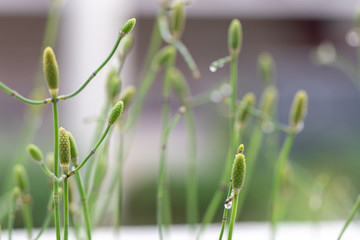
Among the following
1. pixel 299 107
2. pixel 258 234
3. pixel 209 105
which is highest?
pixel 209 105

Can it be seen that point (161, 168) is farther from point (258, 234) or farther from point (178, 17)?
point (258, 234)

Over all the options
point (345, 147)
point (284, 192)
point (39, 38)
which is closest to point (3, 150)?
point (345, 147)

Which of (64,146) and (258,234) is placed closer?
(64,146)

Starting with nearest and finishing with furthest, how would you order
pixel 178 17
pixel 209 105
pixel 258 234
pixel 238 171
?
pixel 238 171 → pixel 178 17 → pixel 258 234 → pixel 209 105

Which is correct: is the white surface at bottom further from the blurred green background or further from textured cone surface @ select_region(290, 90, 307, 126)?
textured cone surface @ select_region(290, 90, 307, 126)

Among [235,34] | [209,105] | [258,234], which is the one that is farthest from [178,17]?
[209,105]

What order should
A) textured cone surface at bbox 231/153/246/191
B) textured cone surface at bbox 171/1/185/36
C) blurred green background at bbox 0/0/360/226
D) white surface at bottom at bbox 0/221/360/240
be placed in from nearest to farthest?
textured cone surface at bbox 231/153/246/191 < textured cone surface at bbox 171/1/185/36 < white surface at bottom at bbox 0/221/360/240 < blurred green background at bbox 0/0/360/226

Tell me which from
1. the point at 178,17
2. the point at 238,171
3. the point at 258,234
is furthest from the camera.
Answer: the point at 258,234

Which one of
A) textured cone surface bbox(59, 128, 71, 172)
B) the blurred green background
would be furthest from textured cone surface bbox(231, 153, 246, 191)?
the blurred green background

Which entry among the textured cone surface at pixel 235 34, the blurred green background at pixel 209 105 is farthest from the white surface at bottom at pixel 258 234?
the textured cone surface at pixel 235 34

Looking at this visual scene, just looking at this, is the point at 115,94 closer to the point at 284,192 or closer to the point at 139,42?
the point at 284,192
